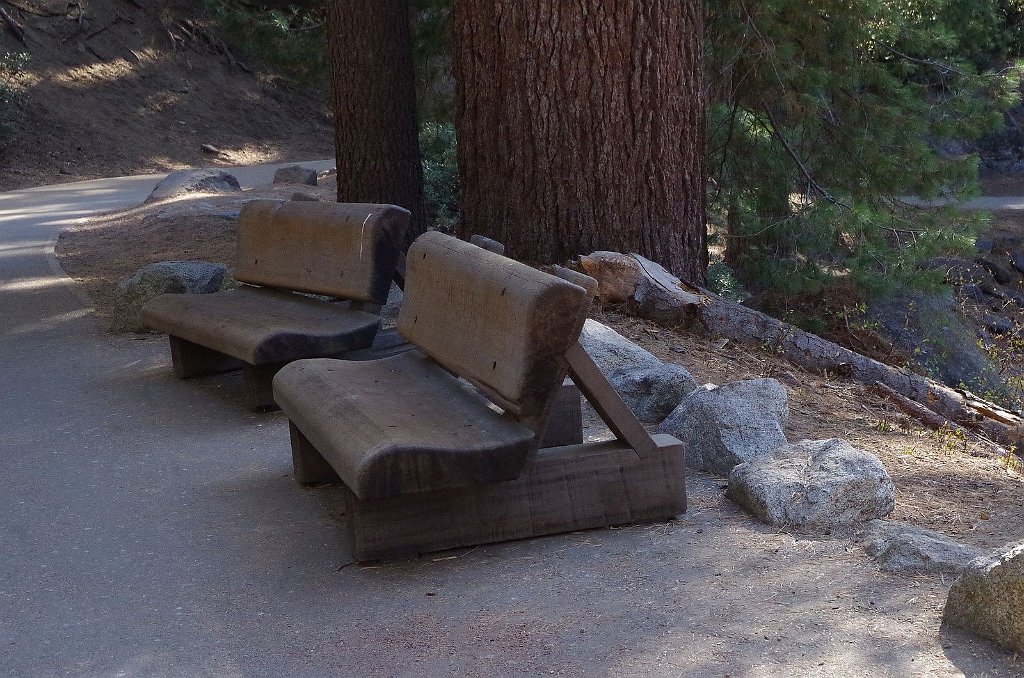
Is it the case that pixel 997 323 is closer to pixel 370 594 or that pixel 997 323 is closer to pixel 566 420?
pixel 566 420

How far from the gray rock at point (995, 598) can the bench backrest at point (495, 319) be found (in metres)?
1.33

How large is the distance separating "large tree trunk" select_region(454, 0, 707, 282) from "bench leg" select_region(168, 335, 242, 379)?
206 cm

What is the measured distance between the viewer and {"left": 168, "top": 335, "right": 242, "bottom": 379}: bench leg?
249 inches

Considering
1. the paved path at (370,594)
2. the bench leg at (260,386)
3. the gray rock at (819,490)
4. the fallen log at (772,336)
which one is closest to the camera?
the paved path at (370,594)

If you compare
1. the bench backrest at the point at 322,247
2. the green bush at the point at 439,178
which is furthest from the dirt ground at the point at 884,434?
the green bush at the point at 439,178

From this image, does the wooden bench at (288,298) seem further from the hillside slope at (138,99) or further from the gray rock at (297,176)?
the hillside slope at (138,99)

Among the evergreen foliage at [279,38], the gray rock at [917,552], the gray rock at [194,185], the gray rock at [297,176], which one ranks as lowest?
the gray rock at [297,176]

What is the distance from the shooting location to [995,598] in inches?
116

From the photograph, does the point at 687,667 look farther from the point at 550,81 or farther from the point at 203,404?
the point at 550,81

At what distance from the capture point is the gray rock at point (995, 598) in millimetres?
2926

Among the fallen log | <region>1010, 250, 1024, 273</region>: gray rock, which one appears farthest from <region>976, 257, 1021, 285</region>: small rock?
the fallen log

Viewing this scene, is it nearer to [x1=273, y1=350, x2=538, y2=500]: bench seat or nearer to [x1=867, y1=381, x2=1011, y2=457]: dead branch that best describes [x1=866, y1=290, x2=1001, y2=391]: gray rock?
[x1=867, y1=381, x2=1011, y2=457]: dead branch

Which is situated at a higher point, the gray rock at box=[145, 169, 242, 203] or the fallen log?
the fallen log

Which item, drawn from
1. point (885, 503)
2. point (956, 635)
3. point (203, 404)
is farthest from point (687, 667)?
point (203, 404)
